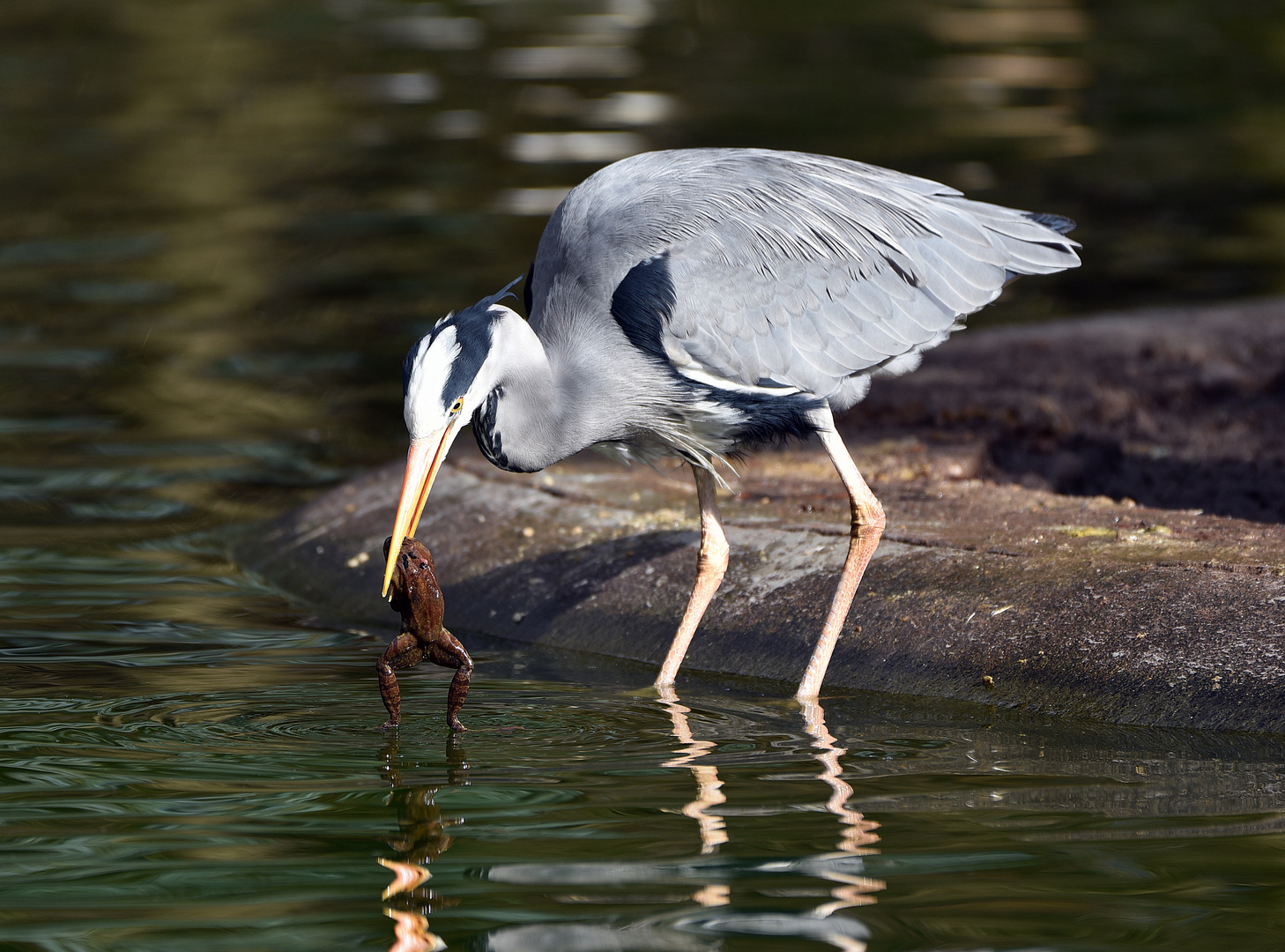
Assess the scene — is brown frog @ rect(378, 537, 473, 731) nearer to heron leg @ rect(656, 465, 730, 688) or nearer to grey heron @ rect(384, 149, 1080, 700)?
grey heron @ rect(384, 149, 1080, 700)

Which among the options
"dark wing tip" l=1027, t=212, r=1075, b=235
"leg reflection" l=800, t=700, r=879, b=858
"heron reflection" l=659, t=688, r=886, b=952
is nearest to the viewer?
"heron reflection" l=659, t=688, r=886, b=952

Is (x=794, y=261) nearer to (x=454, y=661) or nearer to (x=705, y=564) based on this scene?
(x=705, y=564)

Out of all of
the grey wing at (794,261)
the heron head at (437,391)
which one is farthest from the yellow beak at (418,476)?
the grey wing at (794,261)

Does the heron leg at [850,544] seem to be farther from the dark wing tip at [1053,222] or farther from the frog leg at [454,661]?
the dark wing tip at [1053,222]

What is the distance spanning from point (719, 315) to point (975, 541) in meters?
1.45

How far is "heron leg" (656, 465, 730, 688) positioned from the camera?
7133 millimetres

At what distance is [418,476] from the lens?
6.02 m

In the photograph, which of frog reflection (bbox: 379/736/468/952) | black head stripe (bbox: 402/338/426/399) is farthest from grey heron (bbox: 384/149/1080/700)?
frog reflection (bbox: 379/736/468/952)

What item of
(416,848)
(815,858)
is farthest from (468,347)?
(815,858)

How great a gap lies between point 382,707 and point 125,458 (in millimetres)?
5384

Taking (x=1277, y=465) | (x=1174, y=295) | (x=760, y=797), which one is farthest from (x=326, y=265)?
(x=760, y=797)

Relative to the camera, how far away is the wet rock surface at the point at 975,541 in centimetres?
636

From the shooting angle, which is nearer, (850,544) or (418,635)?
(418,635)

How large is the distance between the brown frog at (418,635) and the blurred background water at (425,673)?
0.61 feet
